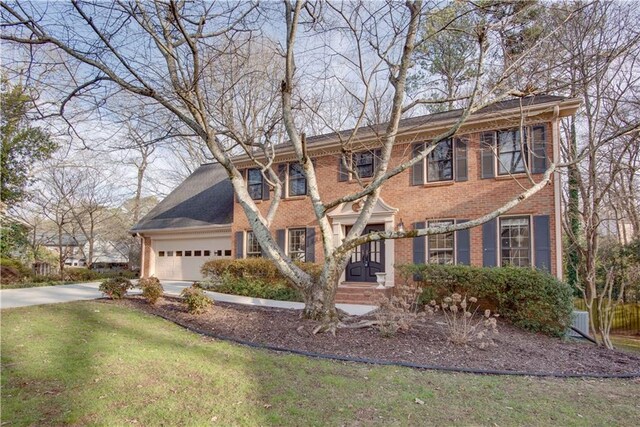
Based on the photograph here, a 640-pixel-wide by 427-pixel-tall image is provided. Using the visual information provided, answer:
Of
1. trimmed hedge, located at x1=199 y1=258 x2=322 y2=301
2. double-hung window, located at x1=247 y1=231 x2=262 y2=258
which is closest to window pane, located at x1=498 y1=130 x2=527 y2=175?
trimmed hedge, located at x1=199 y1=258 x2=322 y2=301

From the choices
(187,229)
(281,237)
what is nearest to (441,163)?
(281,237)

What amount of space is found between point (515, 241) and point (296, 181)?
7517mm

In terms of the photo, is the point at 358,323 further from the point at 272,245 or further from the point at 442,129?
the point at 442,129

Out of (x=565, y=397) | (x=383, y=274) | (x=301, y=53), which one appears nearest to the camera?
Answer: (x=565, y=397)

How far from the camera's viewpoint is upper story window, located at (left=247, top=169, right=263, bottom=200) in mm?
15195

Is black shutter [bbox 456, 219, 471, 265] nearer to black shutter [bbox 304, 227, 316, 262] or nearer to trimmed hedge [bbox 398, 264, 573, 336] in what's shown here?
trimmed hedge [bbox 398, 264, 573, 336]

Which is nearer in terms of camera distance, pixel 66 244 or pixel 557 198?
pixel 557 198

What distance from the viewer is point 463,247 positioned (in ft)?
35.9

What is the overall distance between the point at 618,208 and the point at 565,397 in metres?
12.8

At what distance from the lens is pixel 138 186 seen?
2805cm

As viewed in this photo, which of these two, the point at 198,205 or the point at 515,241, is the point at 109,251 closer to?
the point at 198,205

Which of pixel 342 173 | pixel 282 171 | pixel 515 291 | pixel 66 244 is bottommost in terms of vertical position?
pixel 515 291

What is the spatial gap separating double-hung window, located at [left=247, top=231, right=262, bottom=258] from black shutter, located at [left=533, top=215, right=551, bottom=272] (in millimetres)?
9194

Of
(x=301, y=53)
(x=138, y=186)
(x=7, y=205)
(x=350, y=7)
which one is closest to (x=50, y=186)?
(x=7, y=205)
